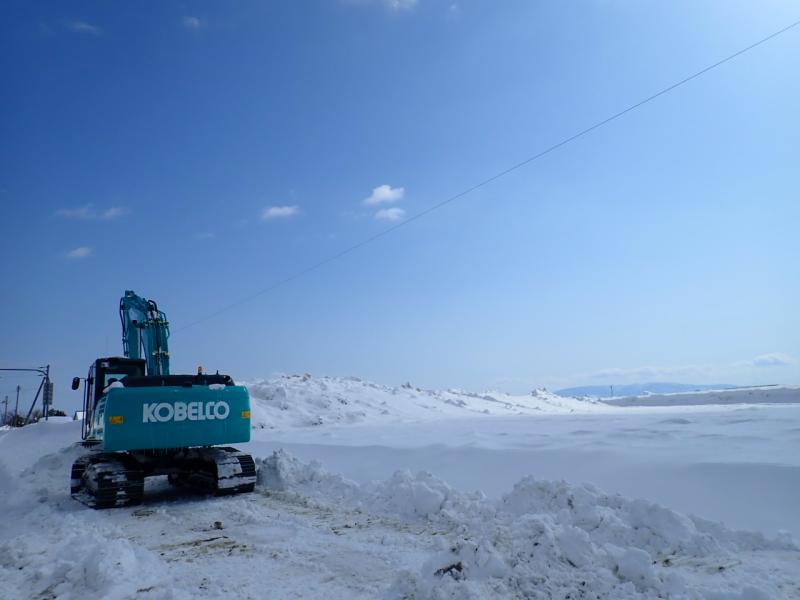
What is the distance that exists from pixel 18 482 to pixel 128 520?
5333mm

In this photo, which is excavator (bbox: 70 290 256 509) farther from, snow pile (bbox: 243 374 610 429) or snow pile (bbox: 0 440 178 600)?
snow pile (bbox: 243 374 610 429)

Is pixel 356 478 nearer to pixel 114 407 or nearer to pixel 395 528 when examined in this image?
pixel 395 528

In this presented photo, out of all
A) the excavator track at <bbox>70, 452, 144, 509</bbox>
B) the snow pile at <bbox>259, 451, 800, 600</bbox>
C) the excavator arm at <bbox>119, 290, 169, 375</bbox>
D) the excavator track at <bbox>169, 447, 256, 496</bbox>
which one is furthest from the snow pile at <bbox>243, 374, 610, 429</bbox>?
the snow pile at <bbox>259, 451, 800, 600</bbox>

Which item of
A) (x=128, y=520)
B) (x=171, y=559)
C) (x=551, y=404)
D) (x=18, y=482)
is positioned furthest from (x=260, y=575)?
(x=551, y=404)

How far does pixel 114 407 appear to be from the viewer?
26.4 ft

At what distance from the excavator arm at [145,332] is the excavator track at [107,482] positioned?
10.3ft

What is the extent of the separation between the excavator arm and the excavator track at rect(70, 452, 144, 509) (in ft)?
10.3

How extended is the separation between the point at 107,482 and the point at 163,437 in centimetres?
97

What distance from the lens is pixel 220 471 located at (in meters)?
8.44

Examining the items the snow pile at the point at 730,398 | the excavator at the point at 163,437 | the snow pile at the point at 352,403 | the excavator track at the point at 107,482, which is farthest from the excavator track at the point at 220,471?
the snow pile at the point at 730,398

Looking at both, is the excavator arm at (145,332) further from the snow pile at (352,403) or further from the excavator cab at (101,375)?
the snow pile at (352,403)

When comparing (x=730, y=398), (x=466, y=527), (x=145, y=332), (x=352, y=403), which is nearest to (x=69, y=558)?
(x=466, y=527)

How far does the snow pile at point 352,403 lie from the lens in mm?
21328

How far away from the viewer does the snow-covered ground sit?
392 centimetres
